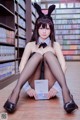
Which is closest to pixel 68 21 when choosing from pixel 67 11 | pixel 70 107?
pixel 67 11

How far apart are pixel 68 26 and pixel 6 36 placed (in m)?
7.51

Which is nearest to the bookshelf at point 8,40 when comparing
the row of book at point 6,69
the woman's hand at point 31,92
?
the row of book at point 6,69

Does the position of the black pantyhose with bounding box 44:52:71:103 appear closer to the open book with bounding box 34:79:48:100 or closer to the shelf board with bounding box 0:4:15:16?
the open book with bounding box 34:79:48:100

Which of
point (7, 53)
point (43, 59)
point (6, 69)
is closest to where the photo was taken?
point (43, 59)

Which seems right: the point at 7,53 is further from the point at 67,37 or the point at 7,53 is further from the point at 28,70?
the point at 67,37

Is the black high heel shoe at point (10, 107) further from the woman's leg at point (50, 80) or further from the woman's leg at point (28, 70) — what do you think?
the woman's leg at point (50, 80)

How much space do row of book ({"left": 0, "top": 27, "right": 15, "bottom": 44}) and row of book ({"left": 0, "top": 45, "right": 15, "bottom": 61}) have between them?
0.10 m

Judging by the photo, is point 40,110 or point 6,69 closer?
point 40,110

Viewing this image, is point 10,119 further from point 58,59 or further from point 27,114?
point 58,59

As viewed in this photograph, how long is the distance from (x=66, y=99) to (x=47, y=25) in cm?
71

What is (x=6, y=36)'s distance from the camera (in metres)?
3.63

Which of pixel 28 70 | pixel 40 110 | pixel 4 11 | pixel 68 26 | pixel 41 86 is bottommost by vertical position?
pixel 40 110

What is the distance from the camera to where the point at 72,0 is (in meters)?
10.7

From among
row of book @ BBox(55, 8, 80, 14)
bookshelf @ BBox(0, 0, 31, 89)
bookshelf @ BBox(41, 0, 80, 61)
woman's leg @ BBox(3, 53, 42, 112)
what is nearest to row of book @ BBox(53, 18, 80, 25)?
bookshelf @ BBox(41, 0, 80, 61)
